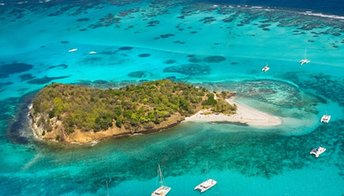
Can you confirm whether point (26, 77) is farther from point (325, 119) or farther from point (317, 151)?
point (317, 151)

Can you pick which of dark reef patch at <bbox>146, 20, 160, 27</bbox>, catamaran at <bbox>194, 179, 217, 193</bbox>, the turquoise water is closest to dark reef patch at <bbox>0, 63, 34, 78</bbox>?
the turquoise water

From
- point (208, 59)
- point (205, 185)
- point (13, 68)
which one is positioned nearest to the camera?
point (205, 185)

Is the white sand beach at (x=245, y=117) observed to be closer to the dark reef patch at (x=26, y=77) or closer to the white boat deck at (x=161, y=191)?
the white boat deck at (x=161, y=191)

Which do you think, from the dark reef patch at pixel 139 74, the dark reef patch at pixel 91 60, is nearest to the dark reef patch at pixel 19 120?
the dark reef patch at pixel 91 60

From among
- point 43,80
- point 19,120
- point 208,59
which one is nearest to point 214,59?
point 208,59

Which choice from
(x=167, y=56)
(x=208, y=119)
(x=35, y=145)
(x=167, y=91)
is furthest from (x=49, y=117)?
(x=167, y=56)

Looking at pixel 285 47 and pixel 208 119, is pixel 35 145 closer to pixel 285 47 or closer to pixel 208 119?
pixel 208 119

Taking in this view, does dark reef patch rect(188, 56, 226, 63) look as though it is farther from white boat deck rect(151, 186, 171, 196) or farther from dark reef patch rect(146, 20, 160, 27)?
white boat deck rect(151, 186, 171, 196)
